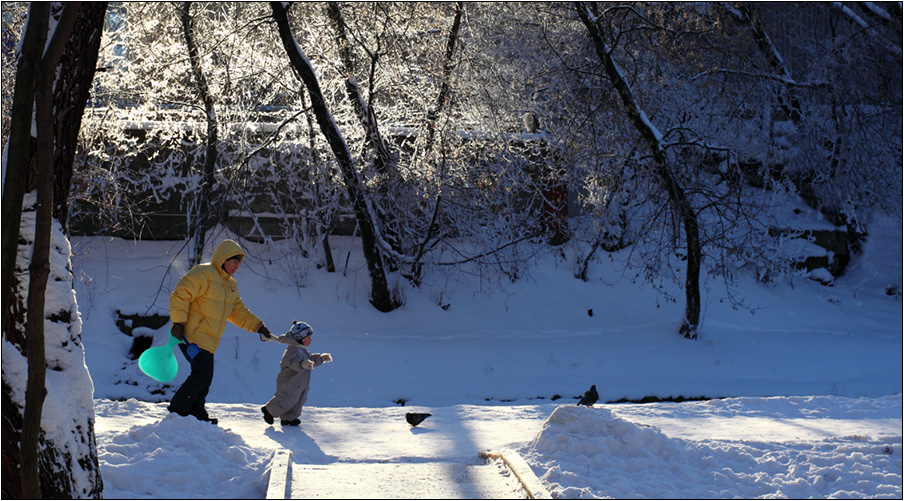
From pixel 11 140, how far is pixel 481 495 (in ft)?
10.7

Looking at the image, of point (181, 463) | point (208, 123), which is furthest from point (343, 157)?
point (181, 463)

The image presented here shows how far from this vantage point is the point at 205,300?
6.32m

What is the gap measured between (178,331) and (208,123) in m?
7.09

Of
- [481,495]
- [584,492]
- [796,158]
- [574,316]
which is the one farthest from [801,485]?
[796,158]

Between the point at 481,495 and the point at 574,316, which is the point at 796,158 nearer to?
the point at 574,316

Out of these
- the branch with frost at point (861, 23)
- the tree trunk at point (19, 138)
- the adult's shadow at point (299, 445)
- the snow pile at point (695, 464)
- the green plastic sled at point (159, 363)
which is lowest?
the adult's shadow at point (299, 445)

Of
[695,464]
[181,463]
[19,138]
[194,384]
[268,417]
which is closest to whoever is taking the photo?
[19,138]

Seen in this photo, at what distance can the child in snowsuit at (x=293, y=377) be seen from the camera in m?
6.86

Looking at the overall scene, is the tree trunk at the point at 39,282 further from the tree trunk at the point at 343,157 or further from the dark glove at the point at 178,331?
the tree trunk at the point at 343,157

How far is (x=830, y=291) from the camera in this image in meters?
15.0

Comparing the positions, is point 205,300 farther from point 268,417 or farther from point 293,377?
point 268,417

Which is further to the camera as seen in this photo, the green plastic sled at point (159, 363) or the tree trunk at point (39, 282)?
the green plastic sled at point (159, 363)

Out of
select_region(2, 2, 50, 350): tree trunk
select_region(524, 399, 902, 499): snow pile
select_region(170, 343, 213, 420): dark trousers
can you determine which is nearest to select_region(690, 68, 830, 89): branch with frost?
select_region(524, 399, 902, 499): snow pile

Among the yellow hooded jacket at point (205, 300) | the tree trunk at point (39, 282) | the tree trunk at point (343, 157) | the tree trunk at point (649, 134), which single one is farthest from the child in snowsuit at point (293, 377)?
the tree trunk at point (649, 134)
